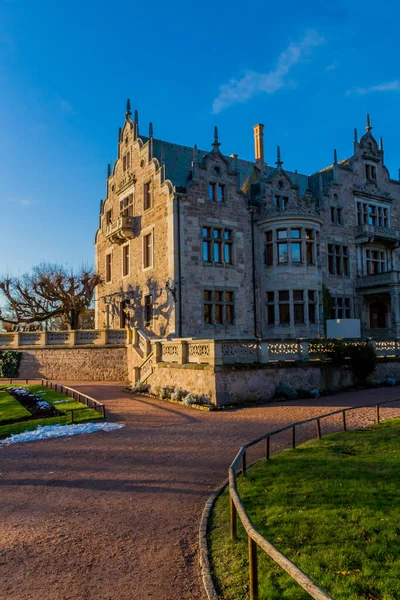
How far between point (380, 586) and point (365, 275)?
1165 inches

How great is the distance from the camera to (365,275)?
3189 cm

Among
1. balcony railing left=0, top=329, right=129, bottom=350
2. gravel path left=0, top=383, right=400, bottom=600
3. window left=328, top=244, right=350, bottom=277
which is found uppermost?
window left=328, top=244, right=350, bottom=277

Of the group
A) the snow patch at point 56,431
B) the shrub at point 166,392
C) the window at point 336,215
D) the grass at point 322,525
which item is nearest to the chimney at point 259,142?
the window at point 336,215

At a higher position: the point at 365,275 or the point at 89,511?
the point at 365,275

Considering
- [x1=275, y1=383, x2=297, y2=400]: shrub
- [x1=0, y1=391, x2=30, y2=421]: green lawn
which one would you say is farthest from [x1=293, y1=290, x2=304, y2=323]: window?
[x1=0, y1=391, x2=30, y2=421]: green lawn

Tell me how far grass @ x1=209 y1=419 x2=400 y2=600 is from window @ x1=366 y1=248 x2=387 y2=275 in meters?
25.8

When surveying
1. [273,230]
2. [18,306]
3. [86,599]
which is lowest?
[86,599]

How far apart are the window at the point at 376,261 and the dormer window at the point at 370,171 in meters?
5.80

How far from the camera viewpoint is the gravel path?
16.5 ft

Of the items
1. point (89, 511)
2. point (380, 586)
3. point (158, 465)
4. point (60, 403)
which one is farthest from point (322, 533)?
point (60, 403)

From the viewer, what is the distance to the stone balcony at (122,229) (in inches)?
1172

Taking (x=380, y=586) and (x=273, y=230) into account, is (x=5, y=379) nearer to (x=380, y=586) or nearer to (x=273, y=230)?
(x=273, y=230)

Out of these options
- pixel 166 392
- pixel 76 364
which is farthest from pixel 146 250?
pixel 166 392

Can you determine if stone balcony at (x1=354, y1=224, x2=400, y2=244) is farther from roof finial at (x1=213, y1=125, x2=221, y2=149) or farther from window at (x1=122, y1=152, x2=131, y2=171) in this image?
window at (x1=122, y1=152, x2=131, y2=171)
